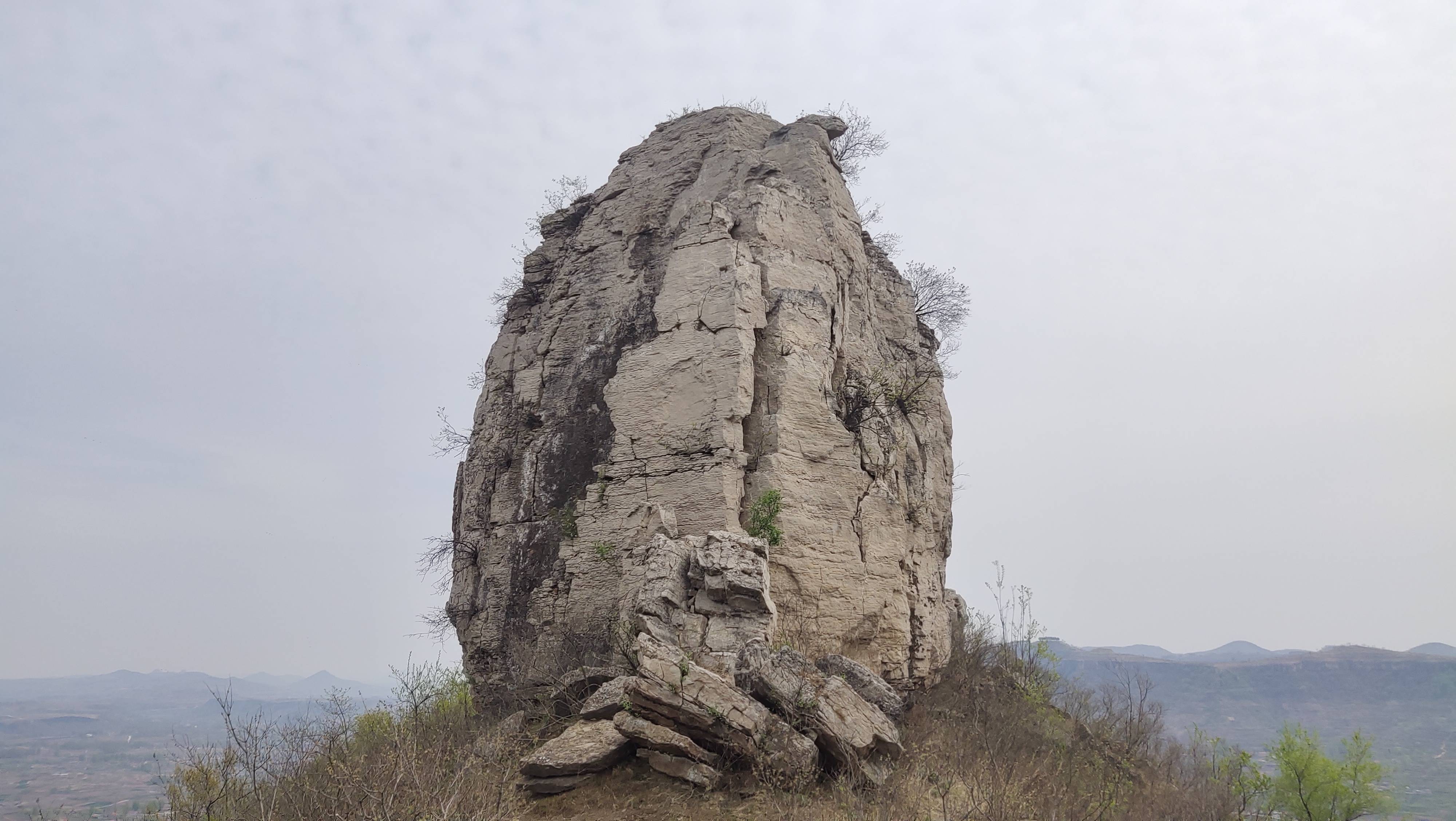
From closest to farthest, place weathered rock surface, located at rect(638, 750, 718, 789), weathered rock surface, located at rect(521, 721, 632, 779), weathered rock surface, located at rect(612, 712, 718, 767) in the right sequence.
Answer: weathered rock surface, located at rect(638, 750, 718, 789) → weathered rock surface, located at rect(612, 712, 718, 767) → weathered rock surface, located at rect(521, 721, 632, 779)

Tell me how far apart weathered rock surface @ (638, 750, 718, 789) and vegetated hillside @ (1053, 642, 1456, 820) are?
119 feet

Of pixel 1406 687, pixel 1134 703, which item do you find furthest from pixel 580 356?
pixel 1406 687

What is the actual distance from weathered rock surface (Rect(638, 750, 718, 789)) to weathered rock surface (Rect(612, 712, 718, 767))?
0.03 m

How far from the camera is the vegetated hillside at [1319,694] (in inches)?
1769

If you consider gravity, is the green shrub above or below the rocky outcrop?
above

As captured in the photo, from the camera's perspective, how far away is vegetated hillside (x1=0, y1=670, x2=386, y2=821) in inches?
361

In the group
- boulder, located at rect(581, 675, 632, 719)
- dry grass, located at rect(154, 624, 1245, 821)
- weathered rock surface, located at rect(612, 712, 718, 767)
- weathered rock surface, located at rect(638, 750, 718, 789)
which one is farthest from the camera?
boulder, located at rect(581, 675, 632, 719)

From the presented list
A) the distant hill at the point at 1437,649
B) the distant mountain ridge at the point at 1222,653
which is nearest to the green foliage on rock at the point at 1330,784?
the distant mountain ridge at the point at 1222,653

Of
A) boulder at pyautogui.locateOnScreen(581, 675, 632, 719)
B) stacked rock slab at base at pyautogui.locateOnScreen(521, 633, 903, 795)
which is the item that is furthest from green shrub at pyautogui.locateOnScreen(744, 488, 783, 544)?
boulder at pyautogui.locateOnScreen(581, 675, 632, 719)

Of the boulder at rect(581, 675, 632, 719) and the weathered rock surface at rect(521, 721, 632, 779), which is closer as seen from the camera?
the weathered rock surface at rect(521, 721, 632, 779)

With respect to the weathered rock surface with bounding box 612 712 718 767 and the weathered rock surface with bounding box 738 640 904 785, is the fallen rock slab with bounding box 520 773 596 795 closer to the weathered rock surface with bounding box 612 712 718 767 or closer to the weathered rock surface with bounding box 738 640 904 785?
the weathered rock surface with bounding box 612 712 718 767

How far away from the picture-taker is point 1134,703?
622 inches

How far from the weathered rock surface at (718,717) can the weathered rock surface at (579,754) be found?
0.35 meters

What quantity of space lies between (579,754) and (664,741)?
0.75 m
